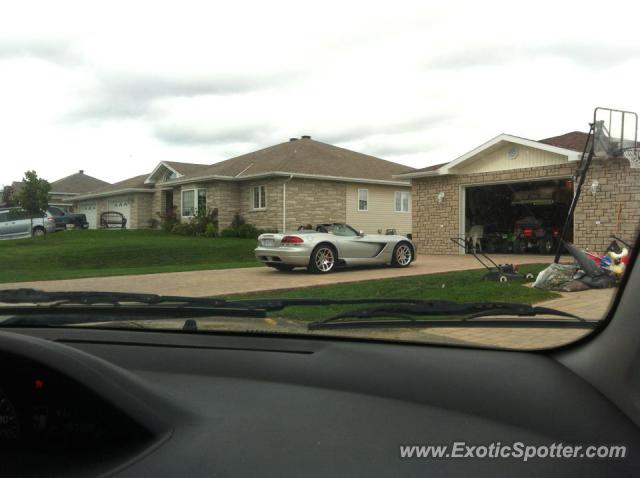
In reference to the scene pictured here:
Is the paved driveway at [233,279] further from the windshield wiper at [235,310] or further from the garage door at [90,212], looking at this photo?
the garage door at [90,212]

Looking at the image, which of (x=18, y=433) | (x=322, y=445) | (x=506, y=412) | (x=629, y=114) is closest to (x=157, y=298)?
(x=18, y=433)

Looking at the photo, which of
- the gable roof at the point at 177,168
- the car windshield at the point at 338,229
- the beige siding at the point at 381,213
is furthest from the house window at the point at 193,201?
the beige siding at the point at 381,213

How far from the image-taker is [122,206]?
555 centimetres

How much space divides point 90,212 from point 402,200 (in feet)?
9.31

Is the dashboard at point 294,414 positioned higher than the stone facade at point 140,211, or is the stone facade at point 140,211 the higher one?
the stone facade at point 140,211

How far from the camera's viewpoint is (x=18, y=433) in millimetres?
1919

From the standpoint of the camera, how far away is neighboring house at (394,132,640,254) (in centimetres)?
230

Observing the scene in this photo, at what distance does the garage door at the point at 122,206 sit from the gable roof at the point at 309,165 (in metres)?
0.63

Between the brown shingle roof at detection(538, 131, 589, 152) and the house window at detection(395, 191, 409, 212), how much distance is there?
2299 millimetres

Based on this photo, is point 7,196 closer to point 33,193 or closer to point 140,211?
point 33,193

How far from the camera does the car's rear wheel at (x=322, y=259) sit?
17.1ft

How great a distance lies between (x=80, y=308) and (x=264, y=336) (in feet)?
3.37

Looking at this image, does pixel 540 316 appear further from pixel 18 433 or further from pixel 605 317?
pixel 18 433

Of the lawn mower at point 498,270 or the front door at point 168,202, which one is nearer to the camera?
the lawn mower at point 498,270
